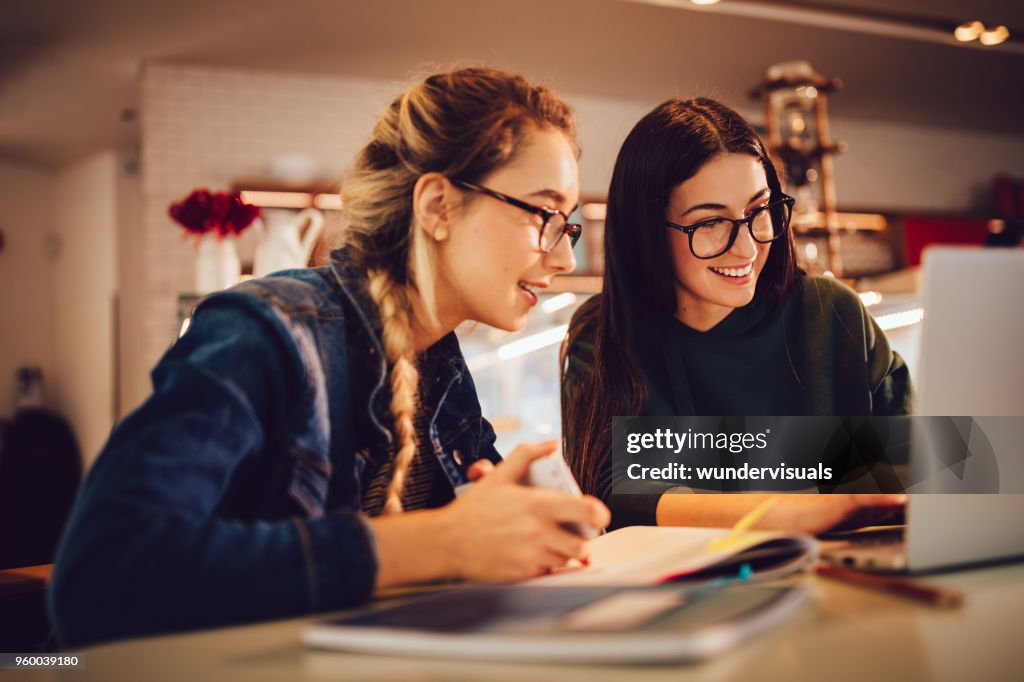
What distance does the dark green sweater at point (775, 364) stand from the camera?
150 cm

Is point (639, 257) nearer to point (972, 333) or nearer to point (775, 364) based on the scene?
point (775, 364)

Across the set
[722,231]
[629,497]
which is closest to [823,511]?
[629,497]

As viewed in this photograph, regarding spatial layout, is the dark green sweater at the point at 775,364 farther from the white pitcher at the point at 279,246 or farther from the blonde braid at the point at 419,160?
the white pitcher at the point at 279,246

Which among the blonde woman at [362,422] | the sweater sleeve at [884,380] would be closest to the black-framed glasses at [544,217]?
the blonde woman at [362,422]

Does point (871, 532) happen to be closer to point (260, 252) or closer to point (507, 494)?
point (507, 494)

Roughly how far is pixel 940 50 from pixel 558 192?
4863mm

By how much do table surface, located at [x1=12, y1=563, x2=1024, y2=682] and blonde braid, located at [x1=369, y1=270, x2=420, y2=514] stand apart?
1.37 feet

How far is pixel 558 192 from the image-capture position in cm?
112

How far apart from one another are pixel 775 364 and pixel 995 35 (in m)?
4.35

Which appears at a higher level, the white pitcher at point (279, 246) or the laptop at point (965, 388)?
the white pitcher at point (279, 246)

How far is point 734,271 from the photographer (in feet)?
4.83

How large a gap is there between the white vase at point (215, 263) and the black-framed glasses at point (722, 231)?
60.0 inches

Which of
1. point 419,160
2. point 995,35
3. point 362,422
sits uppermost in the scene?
point 995,35

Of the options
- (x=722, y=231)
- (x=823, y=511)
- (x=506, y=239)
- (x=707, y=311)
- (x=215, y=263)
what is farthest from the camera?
(x=215, y=263)
